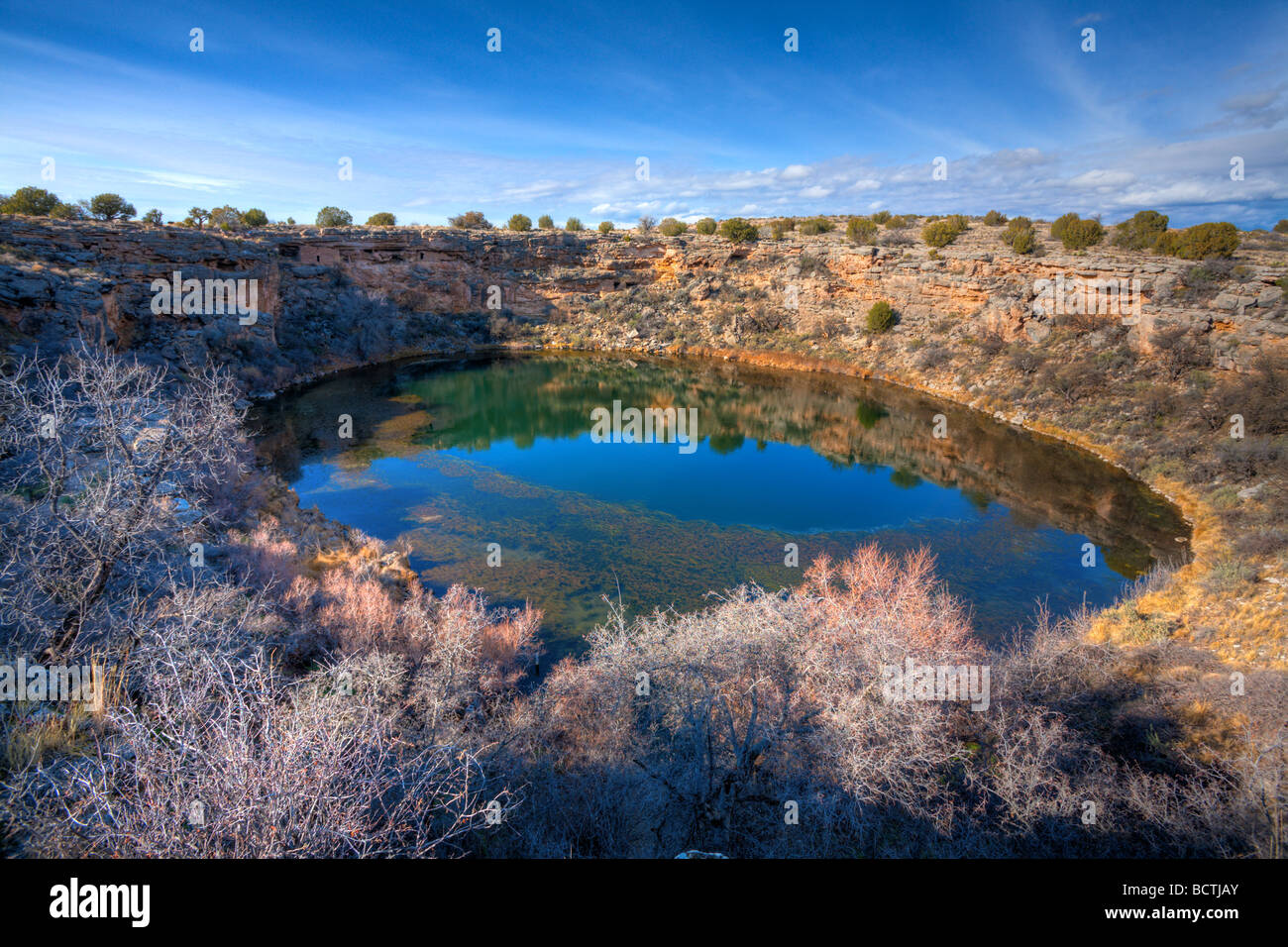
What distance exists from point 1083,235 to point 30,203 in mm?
52957

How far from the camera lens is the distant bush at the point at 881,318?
112ft

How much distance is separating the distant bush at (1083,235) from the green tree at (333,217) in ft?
158

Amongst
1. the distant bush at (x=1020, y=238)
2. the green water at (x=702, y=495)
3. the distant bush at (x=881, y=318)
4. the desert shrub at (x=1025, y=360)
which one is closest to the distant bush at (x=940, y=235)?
the distant bush at (x=1020, y=238)

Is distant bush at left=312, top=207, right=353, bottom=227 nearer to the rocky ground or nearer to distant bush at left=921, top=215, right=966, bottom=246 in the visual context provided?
the rocky ground

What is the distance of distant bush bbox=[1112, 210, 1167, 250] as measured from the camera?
2812 centimetres

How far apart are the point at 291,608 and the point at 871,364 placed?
103 feet

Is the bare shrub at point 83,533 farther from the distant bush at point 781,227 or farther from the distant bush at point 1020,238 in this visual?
the distant bush at point 781,227

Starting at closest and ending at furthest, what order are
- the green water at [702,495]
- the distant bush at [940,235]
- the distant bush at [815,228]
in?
the green water at [702,495] < the distant bush at [940,235] < the distant bush at [815,228]

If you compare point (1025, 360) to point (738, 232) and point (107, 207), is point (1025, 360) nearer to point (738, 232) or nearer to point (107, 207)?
point (738, 232)

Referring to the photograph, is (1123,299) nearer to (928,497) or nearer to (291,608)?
(928,497)

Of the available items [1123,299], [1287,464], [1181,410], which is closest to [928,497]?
[1287,464]

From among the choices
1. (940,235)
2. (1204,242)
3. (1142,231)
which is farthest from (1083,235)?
(940,235)

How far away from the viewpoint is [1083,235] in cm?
3058

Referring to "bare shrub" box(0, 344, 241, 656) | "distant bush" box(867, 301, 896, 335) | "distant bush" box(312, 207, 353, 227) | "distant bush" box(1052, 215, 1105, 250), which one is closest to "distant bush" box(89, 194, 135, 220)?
"distant bush" box(312, 207, 353, 227)
